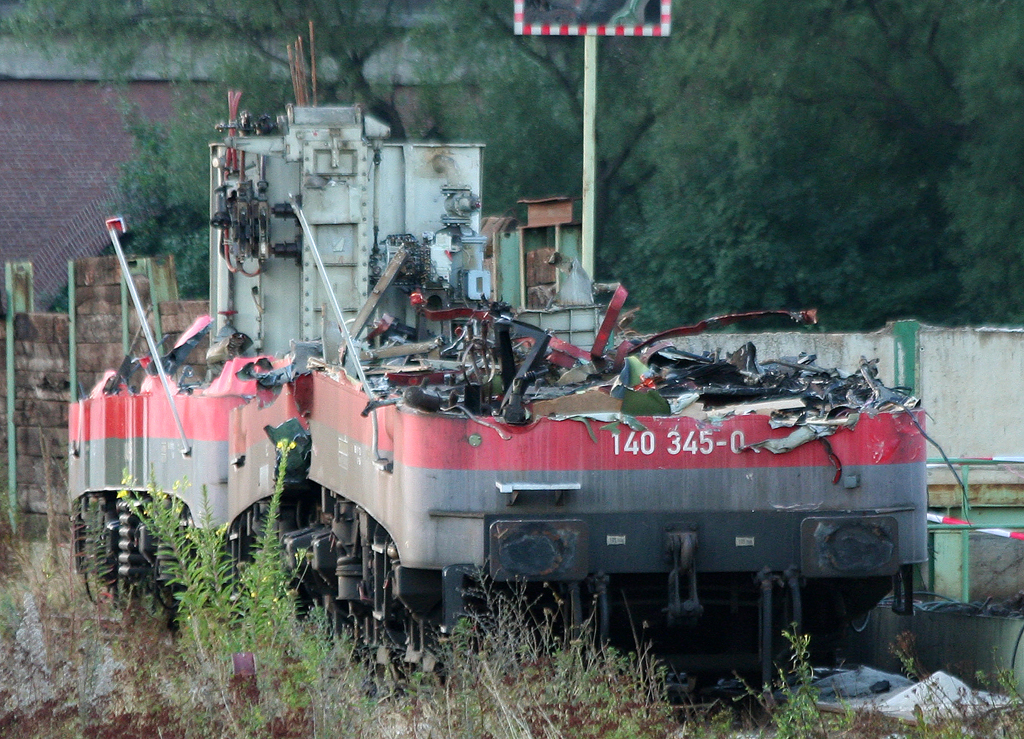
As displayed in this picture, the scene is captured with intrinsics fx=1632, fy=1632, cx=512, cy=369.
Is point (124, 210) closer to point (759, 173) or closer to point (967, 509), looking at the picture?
point (759, 173)

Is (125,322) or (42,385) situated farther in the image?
(42,385)

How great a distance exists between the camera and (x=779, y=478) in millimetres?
7906

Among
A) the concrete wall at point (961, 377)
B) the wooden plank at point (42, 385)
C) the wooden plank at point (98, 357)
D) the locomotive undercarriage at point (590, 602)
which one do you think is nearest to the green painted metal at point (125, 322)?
the wooden plank at point (98, 357)

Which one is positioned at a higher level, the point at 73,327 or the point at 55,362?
the point at 73,327

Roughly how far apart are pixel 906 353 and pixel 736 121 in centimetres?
794

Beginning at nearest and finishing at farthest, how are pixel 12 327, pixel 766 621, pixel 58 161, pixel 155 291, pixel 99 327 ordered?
pixel 766 621 → pixel 155 291 → pixel 99 327 → pixel 12 327 → pixel 58 161

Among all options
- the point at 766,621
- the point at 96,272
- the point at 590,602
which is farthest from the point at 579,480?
the point at 96,272

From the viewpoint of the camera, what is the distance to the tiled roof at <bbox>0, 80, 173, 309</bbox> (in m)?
29.4

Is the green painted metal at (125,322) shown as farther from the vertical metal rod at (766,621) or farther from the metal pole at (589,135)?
the vertical metal rod at (766,621)

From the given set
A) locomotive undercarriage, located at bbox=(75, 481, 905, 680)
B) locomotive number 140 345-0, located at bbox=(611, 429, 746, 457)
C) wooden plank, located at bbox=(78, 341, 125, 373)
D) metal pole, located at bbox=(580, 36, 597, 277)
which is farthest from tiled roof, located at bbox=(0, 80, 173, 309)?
locomotive number 140 345-0, located at bbox=(611, 429, 746, 457)

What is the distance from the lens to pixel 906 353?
1445 centimetres

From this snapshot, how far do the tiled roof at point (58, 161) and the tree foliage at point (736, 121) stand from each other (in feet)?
17.6

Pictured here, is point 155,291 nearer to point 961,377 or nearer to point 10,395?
point 10,395

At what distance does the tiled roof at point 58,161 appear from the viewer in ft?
96.3
